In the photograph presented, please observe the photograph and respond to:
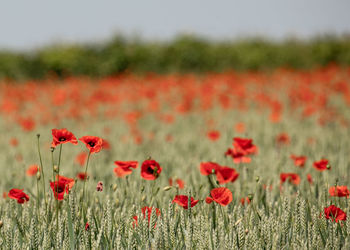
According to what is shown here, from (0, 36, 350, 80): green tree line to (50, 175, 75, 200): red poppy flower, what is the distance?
367 inches

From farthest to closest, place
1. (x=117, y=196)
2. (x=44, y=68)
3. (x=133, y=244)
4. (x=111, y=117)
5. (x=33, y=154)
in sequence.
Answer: (x=44, y=68)
(x=111, y=117)
(x=33, y=154)
(x=117, y=196)
(x=133, y=244)

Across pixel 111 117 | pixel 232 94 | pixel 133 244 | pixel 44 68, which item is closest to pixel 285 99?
pixel 232 94

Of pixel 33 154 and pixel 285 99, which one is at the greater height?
pixel 285 99

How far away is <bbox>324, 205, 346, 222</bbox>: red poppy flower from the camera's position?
57.2 inches

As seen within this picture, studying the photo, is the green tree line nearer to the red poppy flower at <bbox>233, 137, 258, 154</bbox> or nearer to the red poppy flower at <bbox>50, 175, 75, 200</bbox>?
the red poppy flower at <bbox>233, 137, 258, 154</bbox>

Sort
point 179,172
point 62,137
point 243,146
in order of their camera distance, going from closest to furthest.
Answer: point 62,137, point 243,146, point 179,172

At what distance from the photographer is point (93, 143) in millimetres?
1435

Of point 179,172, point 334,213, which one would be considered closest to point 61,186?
point 179,172

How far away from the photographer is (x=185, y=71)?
37.4ft

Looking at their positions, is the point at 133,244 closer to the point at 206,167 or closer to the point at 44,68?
the point at 206,167

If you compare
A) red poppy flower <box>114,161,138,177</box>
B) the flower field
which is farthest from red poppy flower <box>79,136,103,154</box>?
red poppy flower <box>114,161,138,177</box>

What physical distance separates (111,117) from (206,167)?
3.84m

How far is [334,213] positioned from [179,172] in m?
1.06

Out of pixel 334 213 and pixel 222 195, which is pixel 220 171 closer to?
pixel 222 195
